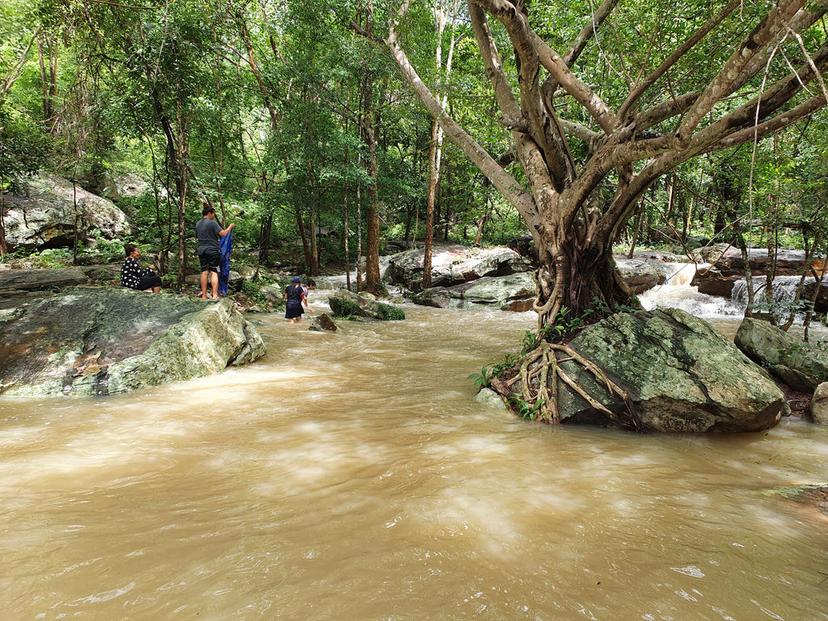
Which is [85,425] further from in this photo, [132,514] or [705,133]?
[705,133]

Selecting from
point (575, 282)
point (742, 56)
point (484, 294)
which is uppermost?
point (742, 56)

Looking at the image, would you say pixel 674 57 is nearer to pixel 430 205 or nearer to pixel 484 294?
pixel 484 294

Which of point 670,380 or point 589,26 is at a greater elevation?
point 589,26

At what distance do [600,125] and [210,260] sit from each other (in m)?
7.21

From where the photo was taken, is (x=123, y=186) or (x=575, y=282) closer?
(x=575, y=282)

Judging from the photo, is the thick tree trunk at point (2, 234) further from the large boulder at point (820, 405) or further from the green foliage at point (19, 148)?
the large boulder at point (820, 405)

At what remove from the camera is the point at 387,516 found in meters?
2.46

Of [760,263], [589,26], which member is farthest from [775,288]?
[589,26]

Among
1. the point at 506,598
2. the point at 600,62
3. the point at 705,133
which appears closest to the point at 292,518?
the point at 506,598

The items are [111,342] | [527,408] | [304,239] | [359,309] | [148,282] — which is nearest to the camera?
[527,408]

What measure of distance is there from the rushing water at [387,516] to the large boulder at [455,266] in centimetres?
1317

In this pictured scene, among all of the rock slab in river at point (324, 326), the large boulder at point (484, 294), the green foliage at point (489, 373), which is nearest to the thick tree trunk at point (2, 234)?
the rock slab in river at point (324, 326)

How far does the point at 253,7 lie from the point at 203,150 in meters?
5.06

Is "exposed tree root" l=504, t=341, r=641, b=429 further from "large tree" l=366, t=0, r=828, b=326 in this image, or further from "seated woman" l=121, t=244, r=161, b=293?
"seated woman" l=121, t=244, r=161, b=293
